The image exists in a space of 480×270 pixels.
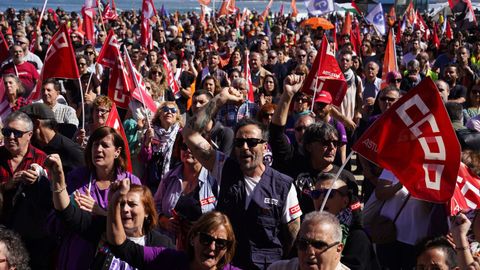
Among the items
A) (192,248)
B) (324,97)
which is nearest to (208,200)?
(192,248)

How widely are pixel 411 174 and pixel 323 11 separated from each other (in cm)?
1612

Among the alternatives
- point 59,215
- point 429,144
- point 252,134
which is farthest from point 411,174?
point 59,215

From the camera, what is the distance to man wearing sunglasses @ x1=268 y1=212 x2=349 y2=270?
3.89m

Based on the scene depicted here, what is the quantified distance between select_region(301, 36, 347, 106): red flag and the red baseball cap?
0.05 metres

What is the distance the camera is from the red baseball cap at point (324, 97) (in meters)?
8.05

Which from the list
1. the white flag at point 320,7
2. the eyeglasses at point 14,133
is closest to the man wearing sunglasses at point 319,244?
the eyeglasses at point 14,133

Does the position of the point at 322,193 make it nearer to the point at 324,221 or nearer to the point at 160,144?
the point at 324,221

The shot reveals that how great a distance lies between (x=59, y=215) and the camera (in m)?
4.46

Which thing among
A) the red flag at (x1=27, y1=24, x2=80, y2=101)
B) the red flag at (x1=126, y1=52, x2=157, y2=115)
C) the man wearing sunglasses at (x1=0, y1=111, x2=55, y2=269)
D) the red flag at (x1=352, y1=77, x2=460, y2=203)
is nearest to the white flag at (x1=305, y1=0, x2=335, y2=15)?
the red flag at (x1=126, y1=52, x2=157, y2=115)

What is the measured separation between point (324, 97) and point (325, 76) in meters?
0.34

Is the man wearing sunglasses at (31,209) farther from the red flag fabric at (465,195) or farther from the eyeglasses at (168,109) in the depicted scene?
the red flag fabric at (465,195)

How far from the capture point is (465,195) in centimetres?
485

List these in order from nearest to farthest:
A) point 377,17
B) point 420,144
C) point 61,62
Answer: point 420,144, point 61,62, point 377,17

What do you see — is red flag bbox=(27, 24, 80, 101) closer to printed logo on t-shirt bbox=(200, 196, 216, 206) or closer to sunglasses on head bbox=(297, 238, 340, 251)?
printed logo on t-shirt bbox=(200, 196, 216, 206)
